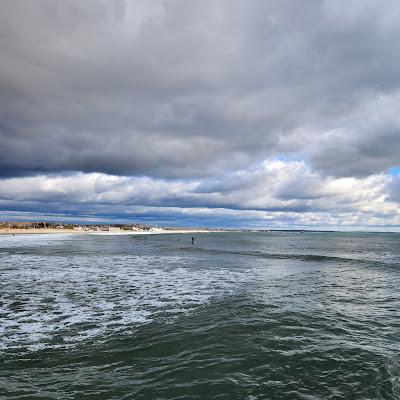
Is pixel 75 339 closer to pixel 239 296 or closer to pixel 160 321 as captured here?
pixel 160 321

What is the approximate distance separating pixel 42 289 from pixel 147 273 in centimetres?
1071

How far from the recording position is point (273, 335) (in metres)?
12.5

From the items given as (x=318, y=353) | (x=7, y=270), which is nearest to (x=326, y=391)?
(x=318, y=353)

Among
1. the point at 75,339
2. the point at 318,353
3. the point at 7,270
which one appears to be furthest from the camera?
the point at 7,270

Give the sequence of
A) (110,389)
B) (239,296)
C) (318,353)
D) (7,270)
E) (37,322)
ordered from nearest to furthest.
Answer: (110,389) < (318,353) < (37,322) < (239,296) < (7,270)

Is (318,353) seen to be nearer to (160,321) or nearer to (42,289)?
(160,321)

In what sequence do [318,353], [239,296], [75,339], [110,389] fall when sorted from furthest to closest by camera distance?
[239,296] → [75,339] → [318,353] → [110,389]

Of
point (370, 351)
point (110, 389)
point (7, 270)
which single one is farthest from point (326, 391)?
point (7, 270)

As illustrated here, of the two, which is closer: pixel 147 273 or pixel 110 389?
pixel 110 389

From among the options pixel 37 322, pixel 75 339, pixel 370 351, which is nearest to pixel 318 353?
pixel 370 351

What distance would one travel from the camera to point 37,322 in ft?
45.3

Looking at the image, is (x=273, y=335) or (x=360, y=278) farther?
(x=360, y=278)

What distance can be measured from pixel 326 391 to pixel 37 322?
1165 centimetres

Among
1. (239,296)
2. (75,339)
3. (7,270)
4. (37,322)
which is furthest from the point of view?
(7,270)
